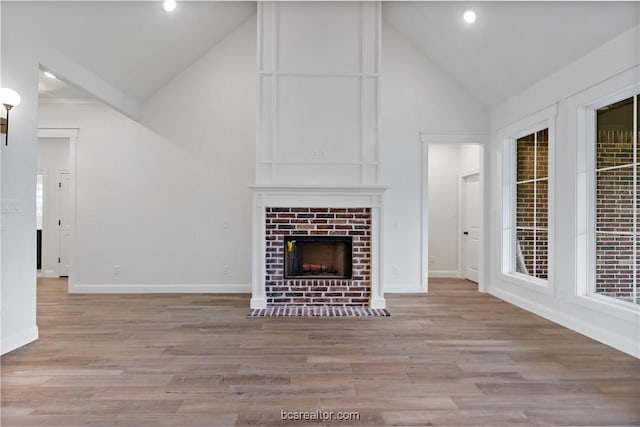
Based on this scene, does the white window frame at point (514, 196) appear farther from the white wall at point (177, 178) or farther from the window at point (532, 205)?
the white wall at point (177, 178)

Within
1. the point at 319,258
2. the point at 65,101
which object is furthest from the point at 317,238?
the point at 65,101

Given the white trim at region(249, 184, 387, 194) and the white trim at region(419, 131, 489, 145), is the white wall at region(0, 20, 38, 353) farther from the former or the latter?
the white trim at region(419, 131, 489, 145)

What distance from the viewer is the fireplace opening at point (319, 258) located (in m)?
4.69

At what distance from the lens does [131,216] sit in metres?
5.53

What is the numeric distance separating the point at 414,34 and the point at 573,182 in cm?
299

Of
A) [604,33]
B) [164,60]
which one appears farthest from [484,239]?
[164,60]

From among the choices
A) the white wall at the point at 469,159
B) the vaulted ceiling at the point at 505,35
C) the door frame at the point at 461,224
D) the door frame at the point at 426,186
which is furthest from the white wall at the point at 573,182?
the door frame at the point at 461,224

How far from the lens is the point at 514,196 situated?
523cm

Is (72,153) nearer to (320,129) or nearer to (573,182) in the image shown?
(320,129)

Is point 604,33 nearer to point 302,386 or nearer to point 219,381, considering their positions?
point 302,386

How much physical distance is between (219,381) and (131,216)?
12.4 ft

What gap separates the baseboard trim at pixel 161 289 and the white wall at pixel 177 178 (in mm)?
14

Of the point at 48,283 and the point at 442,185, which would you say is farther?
the point at 442,185

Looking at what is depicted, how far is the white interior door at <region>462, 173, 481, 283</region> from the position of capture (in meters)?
6.45
